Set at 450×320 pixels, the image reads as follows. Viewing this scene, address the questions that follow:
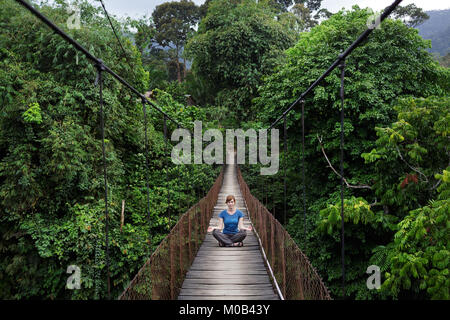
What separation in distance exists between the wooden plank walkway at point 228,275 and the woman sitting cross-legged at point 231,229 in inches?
4.6

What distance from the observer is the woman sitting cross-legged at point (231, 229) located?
549 cm

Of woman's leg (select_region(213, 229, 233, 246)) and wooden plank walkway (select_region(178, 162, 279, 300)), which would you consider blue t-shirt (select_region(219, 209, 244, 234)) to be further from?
wooden plank walkway (select_region(178, 162, 279, 300))

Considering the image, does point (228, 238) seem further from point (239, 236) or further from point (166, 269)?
point (166, 269)

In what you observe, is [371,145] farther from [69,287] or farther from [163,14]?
[163,14]

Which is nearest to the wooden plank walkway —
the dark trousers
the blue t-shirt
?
the dark trousers

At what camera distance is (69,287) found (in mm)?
6832

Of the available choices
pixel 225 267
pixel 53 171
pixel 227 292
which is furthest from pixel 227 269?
pixel 53 171

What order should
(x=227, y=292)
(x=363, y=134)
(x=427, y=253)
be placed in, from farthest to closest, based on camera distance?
(x=363, y=134)
(x=427, y=253)
(x=227, y=292)

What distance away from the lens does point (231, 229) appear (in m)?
5.66

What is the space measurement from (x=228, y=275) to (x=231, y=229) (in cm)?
134

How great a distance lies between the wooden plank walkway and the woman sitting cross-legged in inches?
4.6

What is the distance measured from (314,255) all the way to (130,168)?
580cm

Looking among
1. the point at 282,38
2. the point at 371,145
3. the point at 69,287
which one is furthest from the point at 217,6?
the point at 69,287
